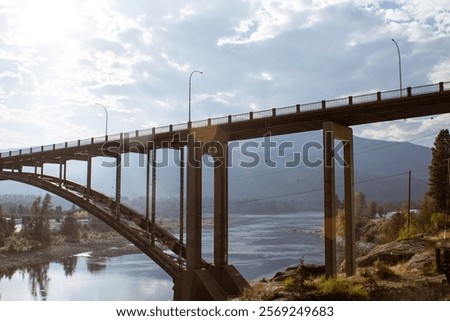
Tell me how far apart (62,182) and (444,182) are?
4700 cm

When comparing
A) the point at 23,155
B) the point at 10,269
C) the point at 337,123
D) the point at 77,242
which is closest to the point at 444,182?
the point at 337,123

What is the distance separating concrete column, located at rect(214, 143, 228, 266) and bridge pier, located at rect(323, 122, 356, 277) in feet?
28.4

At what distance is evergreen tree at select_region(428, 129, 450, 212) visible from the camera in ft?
186

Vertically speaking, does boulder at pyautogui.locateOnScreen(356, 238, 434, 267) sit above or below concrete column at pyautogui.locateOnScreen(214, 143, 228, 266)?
below

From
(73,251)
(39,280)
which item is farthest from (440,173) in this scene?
(73,251)

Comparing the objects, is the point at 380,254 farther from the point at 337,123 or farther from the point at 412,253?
the point at 337,123

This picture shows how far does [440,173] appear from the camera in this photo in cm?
5762

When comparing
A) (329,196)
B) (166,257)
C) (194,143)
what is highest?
(194,143)

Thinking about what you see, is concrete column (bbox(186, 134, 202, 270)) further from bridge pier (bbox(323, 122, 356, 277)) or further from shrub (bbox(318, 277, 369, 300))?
shrub (bbox(318, 277, 369, 300))

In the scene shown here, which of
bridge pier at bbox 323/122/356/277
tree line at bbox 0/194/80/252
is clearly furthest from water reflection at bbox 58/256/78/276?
bridge pier at bbox 323/122/356/277

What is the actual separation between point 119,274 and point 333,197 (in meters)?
53.2

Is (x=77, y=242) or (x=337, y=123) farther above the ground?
(x=337, y=123)

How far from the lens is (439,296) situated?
17578mm

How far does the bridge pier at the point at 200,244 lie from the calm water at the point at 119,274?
875 inches
